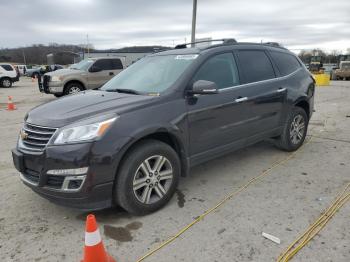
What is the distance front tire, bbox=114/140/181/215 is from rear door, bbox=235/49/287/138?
149 cm

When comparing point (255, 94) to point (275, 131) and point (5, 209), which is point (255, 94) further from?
point (5, 209)

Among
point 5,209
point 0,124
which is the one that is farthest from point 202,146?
point 0,124

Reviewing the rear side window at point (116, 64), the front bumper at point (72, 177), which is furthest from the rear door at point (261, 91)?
the rear side window at point (116, 64)

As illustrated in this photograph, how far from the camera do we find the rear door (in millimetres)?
4254

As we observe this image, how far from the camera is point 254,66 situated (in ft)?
14.6

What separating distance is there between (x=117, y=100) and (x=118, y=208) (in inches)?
46.4

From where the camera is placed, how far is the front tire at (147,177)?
299 cm

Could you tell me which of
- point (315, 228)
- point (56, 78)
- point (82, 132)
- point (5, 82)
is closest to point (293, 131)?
point (315, 228)

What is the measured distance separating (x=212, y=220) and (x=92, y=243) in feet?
4.27

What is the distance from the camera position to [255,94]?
14.0 feet

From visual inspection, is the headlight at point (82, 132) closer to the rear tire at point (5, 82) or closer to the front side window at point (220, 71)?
the front side window at point (220, 71)

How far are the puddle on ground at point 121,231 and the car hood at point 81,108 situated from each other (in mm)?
1094

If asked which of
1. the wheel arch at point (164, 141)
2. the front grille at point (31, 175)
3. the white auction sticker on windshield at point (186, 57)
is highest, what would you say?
the white auction sticker on windshield at point (186, 57)

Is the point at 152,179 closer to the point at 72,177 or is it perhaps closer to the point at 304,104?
the point at 72,177
